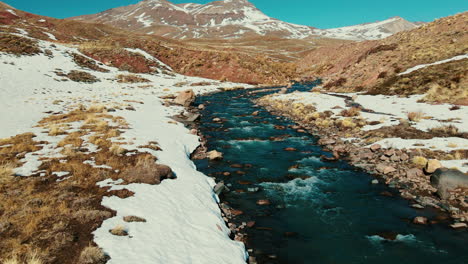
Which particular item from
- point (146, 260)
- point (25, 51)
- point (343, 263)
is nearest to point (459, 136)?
point (343, 263)

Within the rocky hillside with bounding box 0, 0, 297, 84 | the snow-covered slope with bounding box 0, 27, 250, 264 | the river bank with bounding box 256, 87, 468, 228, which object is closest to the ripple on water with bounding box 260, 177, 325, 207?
the snow-covered slope with bounding box 0, 27, 250, 264

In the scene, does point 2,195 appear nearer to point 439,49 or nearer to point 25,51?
point 439,49

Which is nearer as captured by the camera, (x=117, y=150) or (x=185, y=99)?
(x=117, y=150)

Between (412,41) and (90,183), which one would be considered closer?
(90,183)

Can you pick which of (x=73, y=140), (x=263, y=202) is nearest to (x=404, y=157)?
(x=263, y=202)

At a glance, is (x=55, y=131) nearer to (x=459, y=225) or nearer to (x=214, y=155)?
(x=214, y=155)

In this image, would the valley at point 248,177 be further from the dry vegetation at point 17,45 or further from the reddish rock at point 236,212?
the dry vegetation at point 17,45
